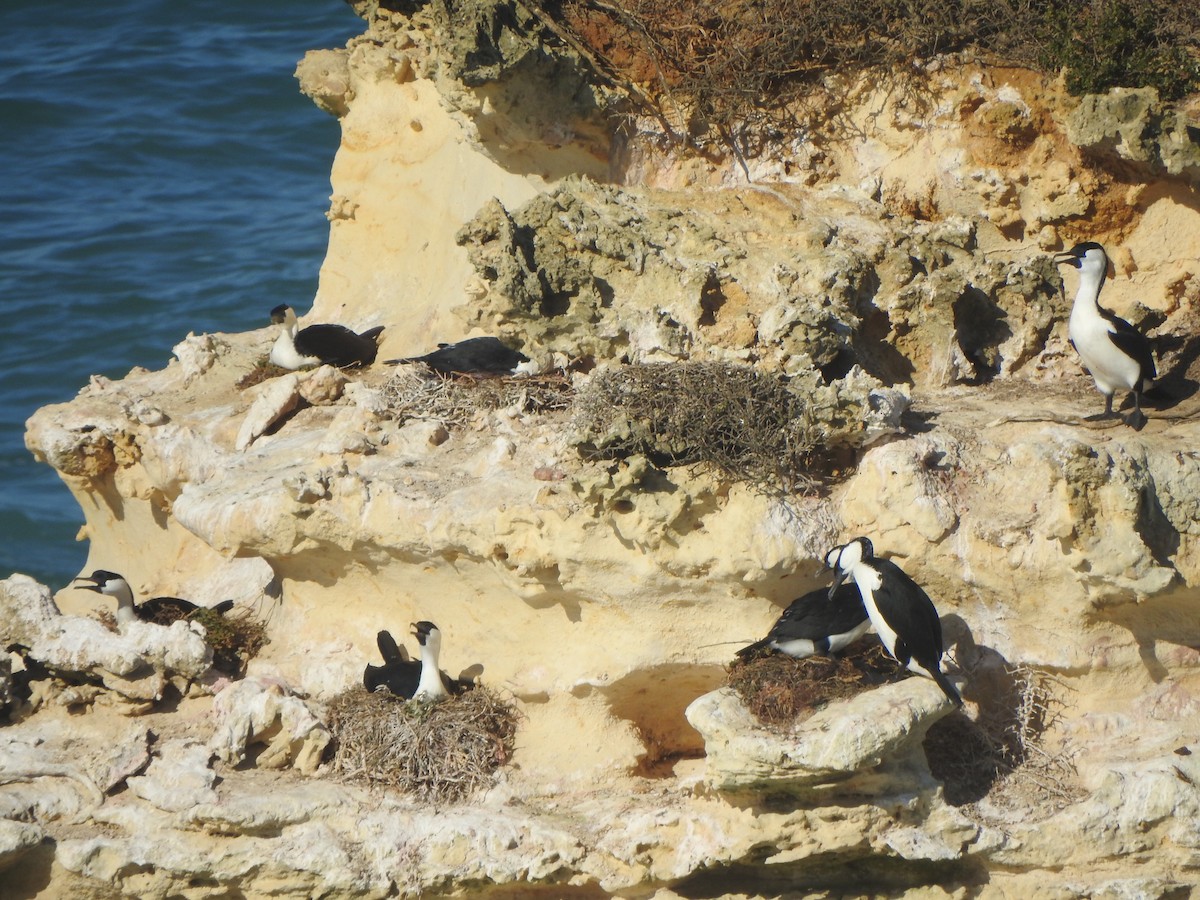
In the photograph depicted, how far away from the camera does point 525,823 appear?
8.20 m

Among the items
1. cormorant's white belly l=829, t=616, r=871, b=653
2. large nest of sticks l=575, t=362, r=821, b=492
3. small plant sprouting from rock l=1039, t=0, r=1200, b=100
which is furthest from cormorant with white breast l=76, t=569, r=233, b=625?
small plant sprouting from rock l=1039, t=0, r=1200, b=100

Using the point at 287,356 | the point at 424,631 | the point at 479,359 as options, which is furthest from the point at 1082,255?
the point at 287,356

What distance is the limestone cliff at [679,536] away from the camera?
7.93m

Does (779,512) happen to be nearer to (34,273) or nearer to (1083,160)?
(1083,160)

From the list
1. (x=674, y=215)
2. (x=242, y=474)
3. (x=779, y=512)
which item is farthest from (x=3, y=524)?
(x=779, y=512)

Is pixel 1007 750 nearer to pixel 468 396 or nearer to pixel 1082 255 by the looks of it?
pixel 1082 255

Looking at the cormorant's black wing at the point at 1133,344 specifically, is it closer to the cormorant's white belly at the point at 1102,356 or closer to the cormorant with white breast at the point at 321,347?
the cormorant's white belly at the point at 1102,356

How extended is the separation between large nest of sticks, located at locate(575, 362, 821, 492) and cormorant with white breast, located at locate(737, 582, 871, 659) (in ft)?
2.33

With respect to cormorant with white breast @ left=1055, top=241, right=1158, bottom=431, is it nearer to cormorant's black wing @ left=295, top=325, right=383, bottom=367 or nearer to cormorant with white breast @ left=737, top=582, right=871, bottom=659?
cormorant with white breast @ left=737, top=582, right=871, bottom=659

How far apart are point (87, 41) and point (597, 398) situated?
21.8m

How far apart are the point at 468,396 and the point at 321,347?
68.7 inches

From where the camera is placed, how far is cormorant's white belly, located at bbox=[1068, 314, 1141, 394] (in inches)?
344

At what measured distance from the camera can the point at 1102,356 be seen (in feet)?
28.9

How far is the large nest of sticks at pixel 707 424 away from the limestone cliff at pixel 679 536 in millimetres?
124
